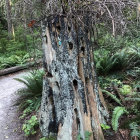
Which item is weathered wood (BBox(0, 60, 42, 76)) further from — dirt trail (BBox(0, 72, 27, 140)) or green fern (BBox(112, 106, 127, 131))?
green fern (BBox(112, 106, 127, 131))

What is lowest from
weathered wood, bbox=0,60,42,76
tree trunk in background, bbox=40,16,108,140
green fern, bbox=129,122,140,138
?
green fern, bbox=129,122,140,138

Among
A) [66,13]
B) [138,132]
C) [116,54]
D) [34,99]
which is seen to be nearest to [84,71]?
[66,13]

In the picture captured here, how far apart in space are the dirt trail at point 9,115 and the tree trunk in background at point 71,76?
1.64 m

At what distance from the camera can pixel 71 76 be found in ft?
10.3

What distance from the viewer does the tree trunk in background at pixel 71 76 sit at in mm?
3125

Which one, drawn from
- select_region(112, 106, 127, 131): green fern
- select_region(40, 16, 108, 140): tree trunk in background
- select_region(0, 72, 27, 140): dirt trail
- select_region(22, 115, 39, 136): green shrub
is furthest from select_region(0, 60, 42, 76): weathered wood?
select_region(112, 106, 127, 131): green fern

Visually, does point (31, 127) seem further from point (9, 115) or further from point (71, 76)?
point (71, 76)

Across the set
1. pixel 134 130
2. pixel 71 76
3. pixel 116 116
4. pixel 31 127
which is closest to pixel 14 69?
pixel 31 127

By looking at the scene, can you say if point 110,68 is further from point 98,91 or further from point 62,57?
point 62,57

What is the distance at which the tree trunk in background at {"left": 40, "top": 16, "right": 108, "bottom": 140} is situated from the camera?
10.3 ft

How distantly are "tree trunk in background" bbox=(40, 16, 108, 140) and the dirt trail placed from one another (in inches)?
64.7

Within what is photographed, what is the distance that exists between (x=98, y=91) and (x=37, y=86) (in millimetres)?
2587

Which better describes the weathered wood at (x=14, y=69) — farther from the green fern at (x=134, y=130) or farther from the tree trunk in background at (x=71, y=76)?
the green fern at (x=134, y=130)

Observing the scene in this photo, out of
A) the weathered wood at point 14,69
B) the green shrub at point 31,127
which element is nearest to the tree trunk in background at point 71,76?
the green shrub at point 31,127
